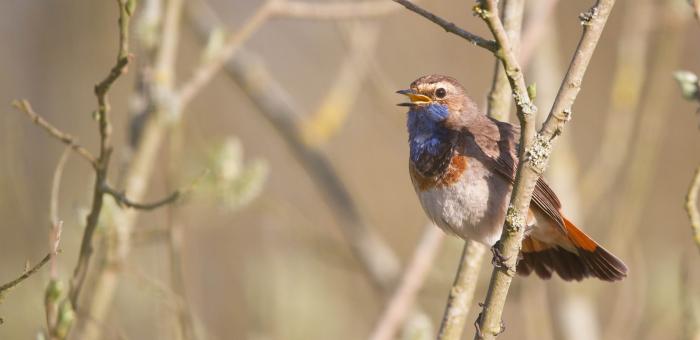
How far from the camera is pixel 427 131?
14.9 feet

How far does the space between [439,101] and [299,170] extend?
6.25 meters

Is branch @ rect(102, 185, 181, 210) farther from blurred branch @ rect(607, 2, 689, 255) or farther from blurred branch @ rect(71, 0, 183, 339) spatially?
blurred branch @ rect(607, 2, 689, 255)

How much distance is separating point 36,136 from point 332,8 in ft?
16.4

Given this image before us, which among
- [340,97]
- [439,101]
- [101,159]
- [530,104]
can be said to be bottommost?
[530,104]

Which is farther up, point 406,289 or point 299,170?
point 299,170

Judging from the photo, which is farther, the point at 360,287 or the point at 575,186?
the point at 360,287

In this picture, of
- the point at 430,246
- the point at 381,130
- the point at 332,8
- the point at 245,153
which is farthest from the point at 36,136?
the point at 430,246

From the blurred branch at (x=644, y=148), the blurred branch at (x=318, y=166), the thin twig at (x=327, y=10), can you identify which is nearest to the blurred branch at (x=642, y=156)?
the blurred branch at (x=644, y=148)

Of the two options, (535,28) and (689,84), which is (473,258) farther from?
(535,28)

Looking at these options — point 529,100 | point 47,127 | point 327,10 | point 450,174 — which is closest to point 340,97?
point 327,10

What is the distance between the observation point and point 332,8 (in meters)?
5.19

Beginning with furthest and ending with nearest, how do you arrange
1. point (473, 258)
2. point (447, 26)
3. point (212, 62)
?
point (212, 62) → point (473, 258) → point (447, 26)

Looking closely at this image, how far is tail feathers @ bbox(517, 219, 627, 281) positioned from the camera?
4.46m

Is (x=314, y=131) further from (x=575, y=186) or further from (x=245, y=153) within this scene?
(x=245, y=153)
